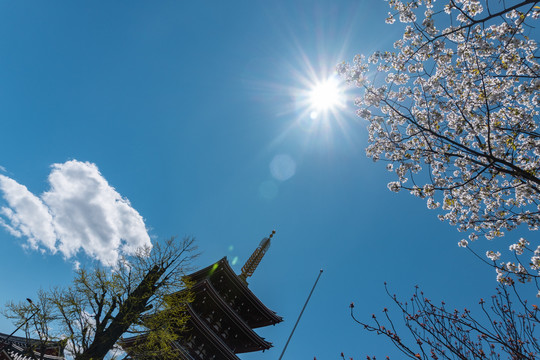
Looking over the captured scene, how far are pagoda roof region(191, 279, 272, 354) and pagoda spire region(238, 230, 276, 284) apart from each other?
14.4ft

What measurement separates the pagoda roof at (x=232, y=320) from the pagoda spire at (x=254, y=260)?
4390 mm

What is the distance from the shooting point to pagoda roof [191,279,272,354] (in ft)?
53.8

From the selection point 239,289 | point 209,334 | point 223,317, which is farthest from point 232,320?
point 209,334

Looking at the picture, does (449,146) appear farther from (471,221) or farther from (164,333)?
(164,333)

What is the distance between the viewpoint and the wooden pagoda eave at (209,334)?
15049mm

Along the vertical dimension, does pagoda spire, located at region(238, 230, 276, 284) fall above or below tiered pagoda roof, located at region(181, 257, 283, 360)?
above

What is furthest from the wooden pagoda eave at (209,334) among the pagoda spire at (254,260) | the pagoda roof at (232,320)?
the pagoda spire at (254,260)

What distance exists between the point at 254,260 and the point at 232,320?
663 centimetres

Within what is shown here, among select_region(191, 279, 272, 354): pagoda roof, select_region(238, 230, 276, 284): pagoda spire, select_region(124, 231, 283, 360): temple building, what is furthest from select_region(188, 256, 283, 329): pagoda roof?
select_region(238, 230, 276, 284): pagoda spire

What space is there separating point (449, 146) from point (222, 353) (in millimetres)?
16951

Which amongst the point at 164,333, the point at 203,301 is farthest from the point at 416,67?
the point at 203,301

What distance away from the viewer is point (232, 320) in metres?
17.2

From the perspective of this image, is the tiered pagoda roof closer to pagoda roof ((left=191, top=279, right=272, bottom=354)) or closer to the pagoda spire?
pagoda roof ((left=191, top=279, right=272, bottom=354))

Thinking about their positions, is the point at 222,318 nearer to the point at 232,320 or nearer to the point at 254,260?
the point at 232,320
